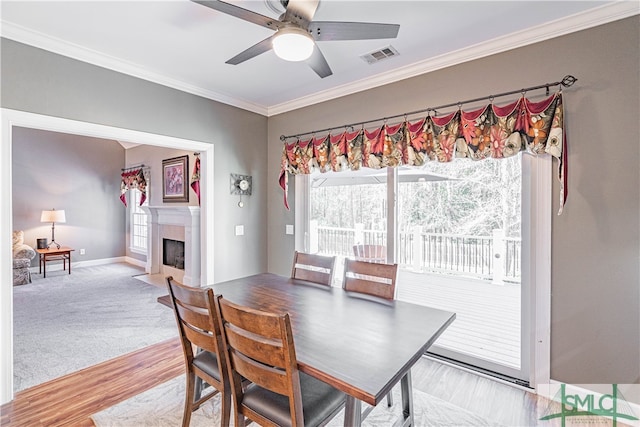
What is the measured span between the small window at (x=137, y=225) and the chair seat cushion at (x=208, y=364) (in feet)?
19.6

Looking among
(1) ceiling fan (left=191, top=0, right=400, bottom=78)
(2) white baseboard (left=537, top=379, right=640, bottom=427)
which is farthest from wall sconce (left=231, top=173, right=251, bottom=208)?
(2) white baseboard (left=537, top=379, right=640, bottom=427)

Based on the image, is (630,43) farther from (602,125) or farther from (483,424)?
(483,424)

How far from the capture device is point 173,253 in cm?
573

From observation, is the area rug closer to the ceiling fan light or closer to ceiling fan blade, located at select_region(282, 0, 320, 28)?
the ceiling fan light

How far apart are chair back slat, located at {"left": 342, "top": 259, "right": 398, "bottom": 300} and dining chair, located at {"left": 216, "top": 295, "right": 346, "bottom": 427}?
0.80 meters

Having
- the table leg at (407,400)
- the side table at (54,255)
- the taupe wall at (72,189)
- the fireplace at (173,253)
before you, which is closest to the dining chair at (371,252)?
the table leg at (407,400)

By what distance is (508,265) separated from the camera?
256 cm

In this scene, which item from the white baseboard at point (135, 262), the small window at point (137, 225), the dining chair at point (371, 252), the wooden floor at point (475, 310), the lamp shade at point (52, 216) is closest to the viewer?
the wooden floor at point (475, 310)

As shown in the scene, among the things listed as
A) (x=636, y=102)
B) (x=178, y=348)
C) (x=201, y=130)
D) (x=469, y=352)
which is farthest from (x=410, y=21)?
(x=178, y=348)

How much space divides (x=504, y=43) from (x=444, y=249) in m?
1.84

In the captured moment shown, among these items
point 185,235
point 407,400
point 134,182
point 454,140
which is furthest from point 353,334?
point 134,182

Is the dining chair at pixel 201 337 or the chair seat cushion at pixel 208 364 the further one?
the chair seat cushion at pixel 208 364

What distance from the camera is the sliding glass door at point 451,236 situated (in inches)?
98.4

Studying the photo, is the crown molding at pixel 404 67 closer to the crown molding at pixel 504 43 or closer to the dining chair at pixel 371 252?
the crown molding at pixel 504 43
